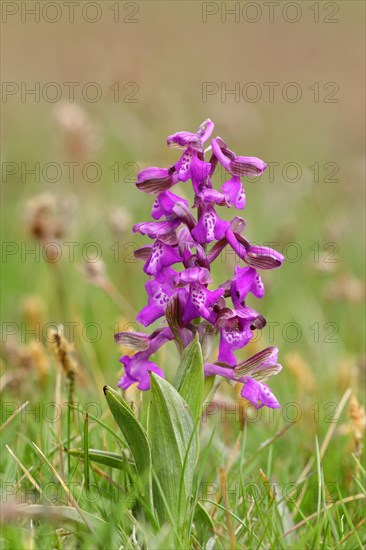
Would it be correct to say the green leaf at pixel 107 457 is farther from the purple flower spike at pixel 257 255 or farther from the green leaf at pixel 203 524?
the purple flower spike at pixel 257 255

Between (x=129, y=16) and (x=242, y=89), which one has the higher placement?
(x=129, y=16)

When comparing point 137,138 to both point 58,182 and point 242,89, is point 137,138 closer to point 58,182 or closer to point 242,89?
point 58,182

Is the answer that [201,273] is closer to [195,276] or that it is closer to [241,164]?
[195,276]

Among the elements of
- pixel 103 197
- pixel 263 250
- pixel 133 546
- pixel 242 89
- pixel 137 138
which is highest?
pixel 242 89

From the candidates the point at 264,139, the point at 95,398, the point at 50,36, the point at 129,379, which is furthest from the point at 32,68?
the point at 129,379

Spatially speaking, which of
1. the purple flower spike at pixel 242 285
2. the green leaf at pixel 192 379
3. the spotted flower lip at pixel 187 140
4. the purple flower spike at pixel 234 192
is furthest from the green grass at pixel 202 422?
the spotted flower lip at pixel 187 140

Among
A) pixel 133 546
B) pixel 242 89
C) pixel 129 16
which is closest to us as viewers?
pixel 133 546

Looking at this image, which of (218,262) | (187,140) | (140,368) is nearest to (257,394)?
(140,368)

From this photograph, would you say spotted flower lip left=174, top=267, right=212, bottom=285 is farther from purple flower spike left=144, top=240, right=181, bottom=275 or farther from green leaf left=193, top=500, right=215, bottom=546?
green leaf left=193, top=500, right=215, bottom=546
